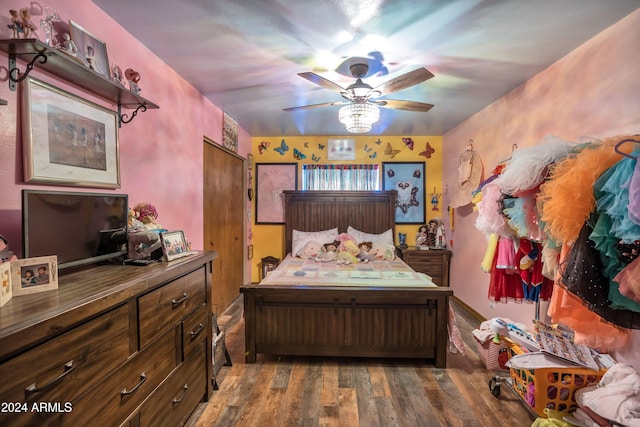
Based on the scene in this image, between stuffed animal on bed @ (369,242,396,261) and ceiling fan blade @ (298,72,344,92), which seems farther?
stuffed animal on bed @ (369,242,396,261)

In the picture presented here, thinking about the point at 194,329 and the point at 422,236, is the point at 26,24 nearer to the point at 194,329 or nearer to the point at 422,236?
the point at 194,329

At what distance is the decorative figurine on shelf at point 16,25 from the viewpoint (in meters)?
1.22

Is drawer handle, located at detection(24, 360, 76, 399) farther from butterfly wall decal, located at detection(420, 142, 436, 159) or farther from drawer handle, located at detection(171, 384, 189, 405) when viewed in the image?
butterfly wall decal, located at detection(420, 142, 436, 159)

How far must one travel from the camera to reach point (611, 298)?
1.11 m

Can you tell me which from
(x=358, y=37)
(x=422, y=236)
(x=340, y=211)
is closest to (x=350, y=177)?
(x=340, y=211)

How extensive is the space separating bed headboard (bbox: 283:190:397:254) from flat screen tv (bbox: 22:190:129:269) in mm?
3133

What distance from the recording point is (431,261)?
4.52 m

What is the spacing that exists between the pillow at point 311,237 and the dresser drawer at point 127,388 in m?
2.75

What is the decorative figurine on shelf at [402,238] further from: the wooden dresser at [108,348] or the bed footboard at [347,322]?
the wooden dresser at [108,348]

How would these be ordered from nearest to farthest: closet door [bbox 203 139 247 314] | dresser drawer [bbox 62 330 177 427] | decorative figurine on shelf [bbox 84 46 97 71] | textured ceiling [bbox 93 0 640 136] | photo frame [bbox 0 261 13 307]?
photo frame [bbox 0 261 13 307], dresser drawer [bbox 62 330 177 427], decorative figurine on shelf [bbox 84 46 97 71], textured ceiling [bbox 93 0 640 136], closet door [bbox 203 139 247 314]

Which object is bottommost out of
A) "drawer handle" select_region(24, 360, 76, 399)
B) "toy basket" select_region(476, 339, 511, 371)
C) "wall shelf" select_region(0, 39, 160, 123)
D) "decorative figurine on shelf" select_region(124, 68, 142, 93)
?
"toy basket" select_region(476, 339, 511, 371)

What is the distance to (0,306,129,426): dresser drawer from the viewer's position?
0.84 m

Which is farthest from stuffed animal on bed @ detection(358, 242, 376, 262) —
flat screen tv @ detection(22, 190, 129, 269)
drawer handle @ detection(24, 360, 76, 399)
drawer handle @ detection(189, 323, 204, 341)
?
drawer handle @ detection(24, 360, 76, 399)

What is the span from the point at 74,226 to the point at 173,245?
1.60 ft
